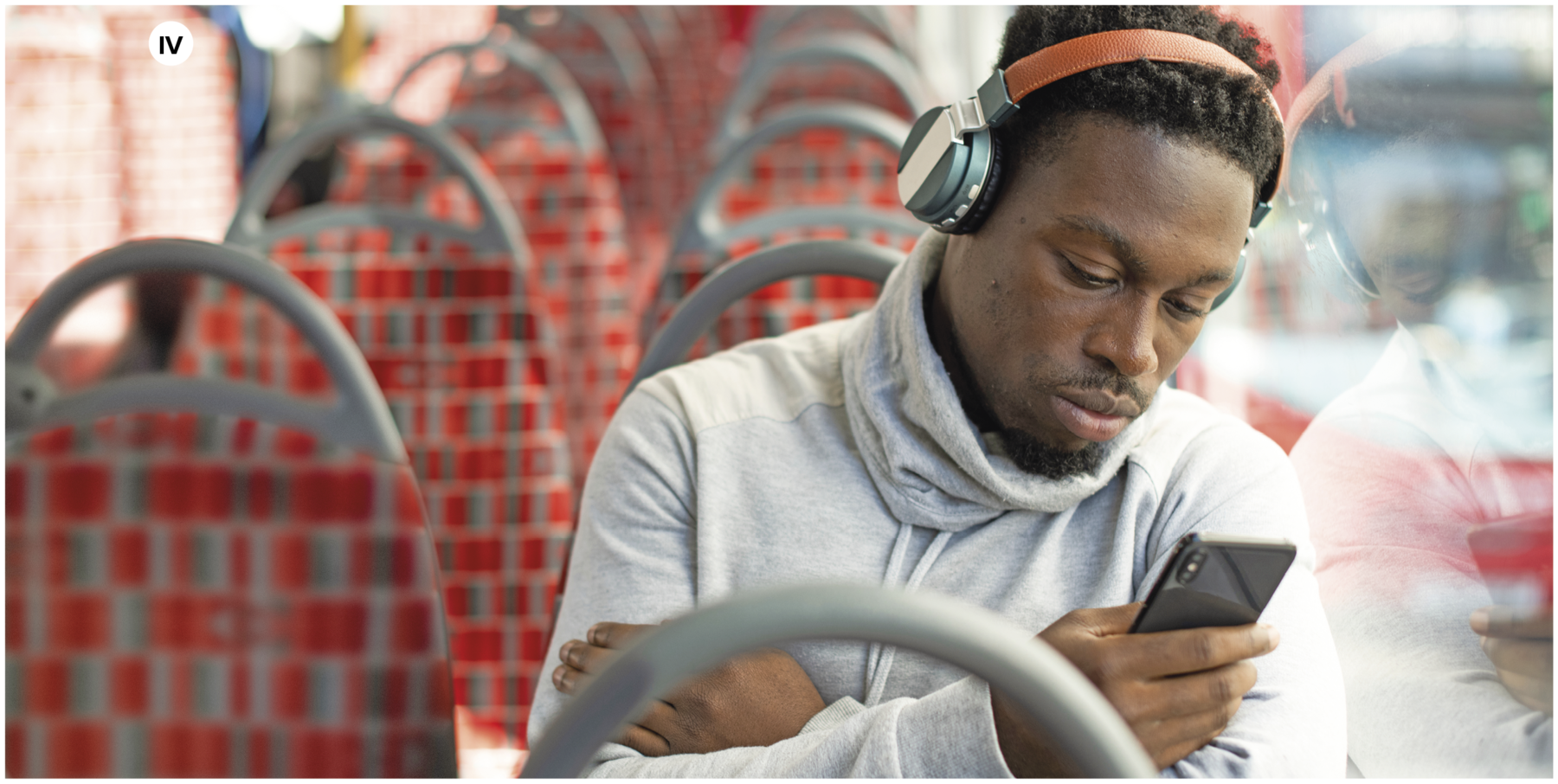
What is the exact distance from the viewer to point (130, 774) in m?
0.79

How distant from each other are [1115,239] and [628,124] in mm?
2198

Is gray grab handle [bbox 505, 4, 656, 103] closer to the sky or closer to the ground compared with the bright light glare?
closer to the ground

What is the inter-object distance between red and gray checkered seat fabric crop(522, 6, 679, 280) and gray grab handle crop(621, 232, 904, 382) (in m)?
1.47

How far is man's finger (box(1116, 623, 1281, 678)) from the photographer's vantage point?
22.5 inches

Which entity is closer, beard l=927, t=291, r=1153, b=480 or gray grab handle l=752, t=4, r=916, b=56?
beard l=927, t=291, r=1153, b=480

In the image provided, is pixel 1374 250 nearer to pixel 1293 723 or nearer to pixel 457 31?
pixel 1293 723

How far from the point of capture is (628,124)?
106 inches

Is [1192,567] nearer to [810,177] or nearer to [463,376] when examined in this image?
[463,376]

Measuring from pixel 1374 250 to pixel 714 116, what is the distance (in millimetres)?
2361

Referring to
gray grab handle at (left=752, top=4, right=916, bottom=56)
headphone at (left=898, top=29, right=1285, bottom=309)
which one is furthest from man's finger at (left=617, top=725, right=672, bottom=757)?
gray grab handle at (left=752, top=4, right=916, bottom=56)

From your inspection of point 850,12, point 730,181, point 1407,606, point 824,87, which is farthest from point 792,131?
point 850,12

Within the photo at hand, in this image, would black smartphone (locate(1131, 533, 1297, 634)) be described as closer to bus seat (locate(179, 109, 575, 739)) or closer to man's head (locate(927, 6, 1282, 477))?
man's head (locate(927, 6, 1282, 477))

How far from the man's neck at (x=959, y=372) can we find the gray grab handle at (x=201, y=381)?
15.9 inches

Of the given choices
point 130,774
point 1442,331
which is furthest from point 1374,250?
point 130,774
